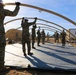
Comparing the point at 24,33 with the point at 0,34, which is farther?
the point at 24,33

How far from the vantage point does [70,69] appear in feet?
22.1

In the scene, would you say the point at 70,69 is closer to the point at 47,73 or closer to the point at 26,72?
the point at 47,73

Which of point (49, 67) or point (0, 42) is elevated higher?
point (0, 42)

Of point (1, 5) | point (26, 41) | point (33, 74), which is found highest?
point (1, 5)

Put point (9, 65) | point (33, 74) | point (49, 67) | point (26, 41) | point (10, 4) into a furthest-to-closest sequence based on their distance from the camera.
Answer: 1. point (26, 41)
2. point (10, 4)
3. point (9, 65)
4. point (49, 67)
5. point (33, 74)

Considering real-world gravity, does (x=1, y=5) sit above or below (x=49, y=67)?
above

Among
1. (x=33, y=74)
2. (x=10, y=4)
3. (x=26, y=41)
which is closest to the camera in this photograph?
(x=33, y=74)

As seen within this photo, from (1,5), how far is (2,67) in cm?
184

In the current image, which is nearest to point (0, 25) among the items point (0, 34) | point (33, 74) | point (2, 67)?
point (0, 34)

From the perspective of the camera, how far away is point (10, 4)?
9.48 meters

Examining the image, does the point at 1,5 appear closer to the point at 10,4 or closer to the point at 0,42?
the point at 0,42

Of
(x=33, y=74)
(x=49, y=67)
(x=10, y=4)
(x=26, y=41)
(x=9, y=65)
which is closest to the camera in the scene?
(x=33, y=74)

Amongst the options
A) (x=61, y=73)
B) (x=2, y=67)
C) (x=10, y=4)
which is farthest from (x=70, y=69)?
(x=10, y=4)

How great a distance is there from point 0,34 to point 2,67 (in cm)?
99
